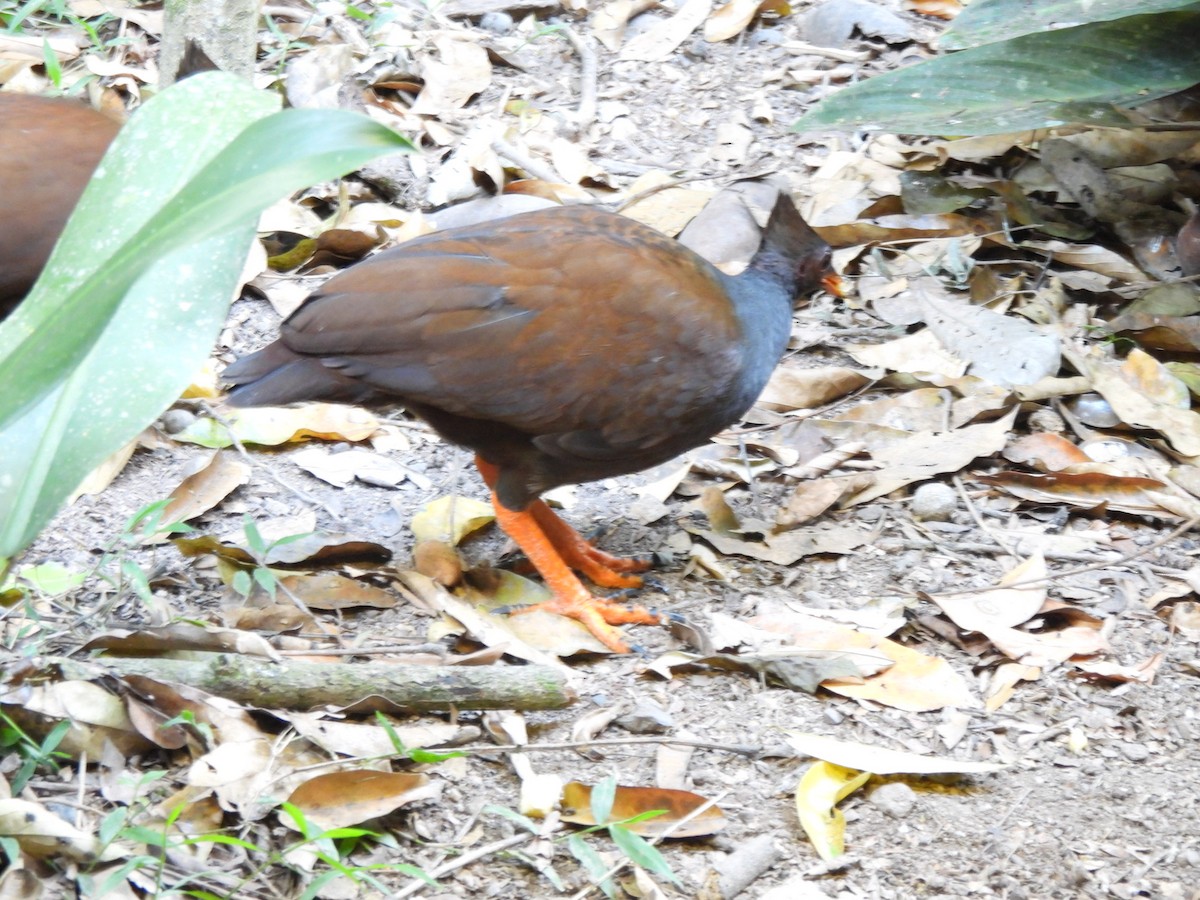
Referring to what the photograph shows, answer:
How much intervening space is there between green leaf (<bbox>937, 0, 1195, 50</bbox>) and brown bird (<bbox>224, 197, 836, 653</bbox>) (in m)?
1.87

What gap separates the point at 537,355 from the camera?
11.3 ft

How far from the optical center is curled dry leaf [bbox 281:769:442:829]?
2598mm

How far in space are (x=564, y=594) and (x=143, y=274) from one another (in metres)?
2.09

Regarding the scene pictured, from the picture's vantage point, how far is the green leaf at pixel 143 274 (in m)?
1.66

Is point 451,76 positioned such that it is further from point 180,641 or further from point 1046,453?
point 180,641

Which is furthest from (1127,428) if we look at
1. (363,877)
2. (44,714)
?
(44,714)

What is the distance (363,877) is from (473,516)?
1653mm

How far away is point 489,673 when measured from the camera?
9.57 ft

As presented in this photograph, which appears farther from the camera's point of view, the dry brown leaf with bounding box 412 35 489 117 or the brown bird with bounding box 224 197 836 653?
the dry brown leaf with bounding box 412 35 489 117

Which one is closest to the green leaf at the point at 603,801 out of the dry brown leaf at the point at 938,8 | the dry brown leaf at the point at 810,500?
the dry brown leaf at the point at 810,500

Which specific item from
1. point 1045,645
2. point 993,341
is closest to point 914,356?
point 993,341

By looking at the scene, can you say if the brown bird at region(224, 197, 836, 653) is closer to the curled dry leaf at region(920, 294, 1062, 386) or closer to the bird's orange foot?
the bird's orange foot

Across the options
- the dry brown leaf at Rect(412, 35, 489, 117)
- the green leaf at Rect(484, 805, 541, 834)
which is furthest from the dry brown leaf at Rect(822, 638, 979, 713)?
the dry brown leaf at Rect(412, 35, 489, 117)

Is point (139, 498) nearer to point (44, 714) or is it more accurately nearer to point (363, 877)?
point (44, 714)
